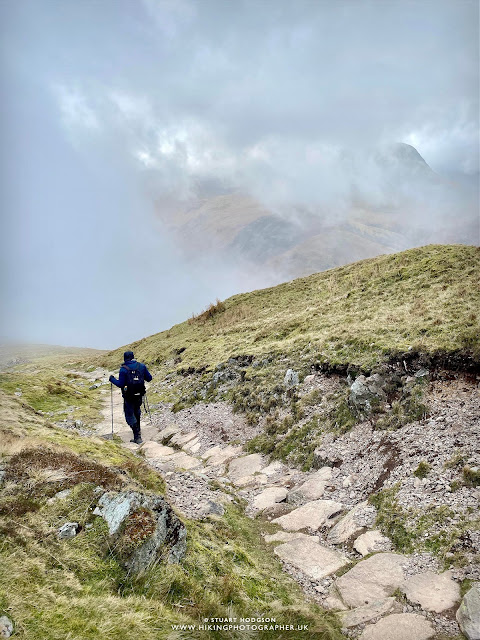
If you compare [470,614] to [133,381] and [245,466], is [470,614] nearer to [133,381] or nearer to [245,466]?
[245,466]

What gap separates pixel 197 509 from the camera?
Answer: 9.61m

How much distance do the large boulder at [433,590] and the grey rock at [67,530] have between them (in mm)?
6178

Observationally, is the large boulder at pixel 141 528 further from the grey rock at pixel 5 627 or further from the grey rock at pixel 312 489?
the grey rock at pixel 312 489

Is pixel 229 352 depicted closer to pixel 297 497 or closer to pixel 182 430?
pixel 182 430

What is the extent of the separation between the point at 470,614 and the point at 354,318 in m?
17.3

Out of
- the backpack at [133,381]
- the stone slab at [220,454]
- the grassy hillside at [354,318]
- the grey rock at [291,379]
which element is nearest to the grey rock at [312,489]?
the stone slab at [220,454]

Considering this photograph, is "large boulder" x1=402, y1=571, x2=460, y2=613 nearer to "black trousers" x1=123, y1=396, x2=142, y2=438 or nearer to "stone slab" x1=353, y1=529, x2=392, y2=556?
"stone slab" x1=353, y1=529, x2=392, y2=556

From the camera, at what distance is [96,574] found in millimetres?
5434

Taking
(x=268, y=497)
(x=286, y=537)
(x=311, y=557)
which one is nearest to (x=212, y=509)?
(x=286, y=537)

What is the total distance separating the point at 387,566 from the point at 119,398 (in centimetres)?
2550

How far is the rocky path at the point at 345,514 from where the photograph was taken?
6.14 m

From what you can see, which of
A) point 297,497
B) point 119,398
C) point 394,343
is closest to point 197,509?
point 297,497

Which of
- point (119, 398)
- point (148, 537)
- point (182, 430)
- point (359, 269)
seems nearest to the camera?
point (148, 537)

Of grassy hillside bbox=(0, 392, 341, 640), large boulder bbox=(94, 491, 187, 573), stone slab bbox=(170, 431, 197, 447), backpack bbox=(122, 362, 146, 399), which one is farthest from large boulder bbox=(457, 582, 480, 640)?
stone slab bbox=(170, 431, 197, 447)
